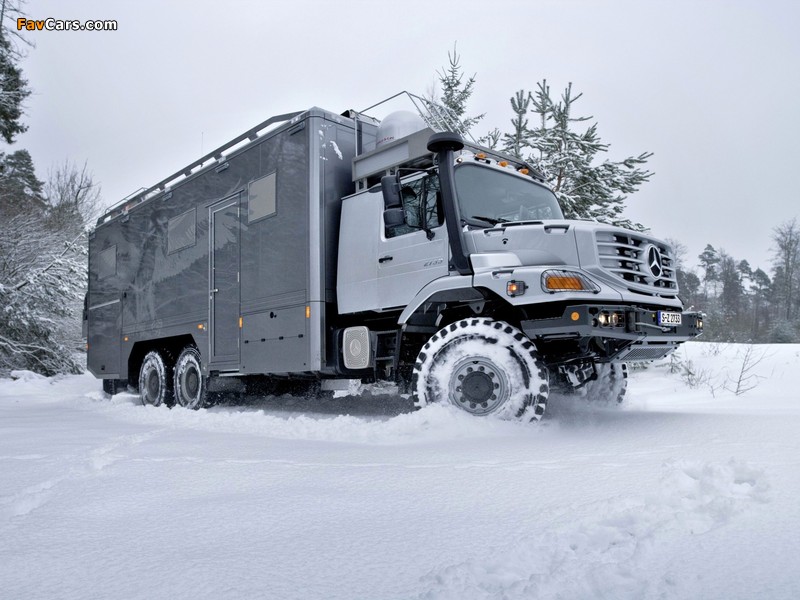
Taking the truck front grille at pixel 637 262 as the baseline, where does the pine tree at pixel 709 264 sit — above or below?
above

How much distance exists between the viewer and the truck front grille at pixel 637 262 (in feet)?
17.9

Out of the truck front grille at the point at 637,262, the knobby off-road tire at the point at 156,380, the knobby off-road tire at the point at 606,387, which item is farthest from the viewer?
the knobby off-road tire at the point at 156,380

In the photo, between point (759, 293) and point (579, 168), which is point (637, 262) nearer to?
point (579, 168)

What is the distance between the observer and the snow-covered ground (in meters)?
1.94

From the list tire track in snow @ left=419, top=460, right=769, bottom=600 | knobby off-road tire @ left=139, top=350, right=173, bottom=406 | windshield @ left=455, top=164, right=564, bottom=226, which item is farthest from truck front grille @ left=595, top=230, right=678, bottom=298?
knobby off-road tire @ left=139, top=350, right=173, bottom=406

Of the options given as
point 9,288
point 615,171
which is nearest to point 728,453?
point 615,171

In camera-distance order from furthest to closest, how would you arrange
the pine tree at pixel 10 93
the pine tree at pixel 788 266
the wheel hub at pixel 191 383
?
the pine tree at pixel 788 266 < the pine tree at pixel 10 93 < the wheel hub at pixel 191 383

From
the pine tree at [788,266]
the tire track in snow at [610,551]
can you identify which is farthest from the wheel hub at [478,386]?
the pine tree at [788,266]

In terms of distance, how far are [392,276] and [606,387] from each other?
2.74 metres

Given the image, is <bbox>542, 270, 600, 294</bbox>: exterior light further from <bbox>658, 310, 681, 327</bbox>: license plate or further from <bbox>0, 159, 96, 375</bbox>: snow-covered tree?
<bbox>0, 159, 96, 375</bbox>: snow-covered tree

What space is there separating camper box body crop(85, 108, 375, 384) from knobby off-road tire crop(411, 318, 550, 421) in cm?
184

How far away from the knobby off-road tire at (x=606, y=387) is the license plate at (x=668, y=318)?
1227mm

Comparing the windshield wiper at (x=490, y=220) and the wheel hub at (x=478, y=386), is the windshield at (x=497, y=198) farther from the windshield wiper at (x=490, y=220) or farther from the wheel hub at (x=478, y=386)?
the wheel hub at (x=478, y=386)

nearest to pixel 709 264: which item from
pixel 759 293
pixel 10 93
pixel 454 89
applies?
pixel 759 293
